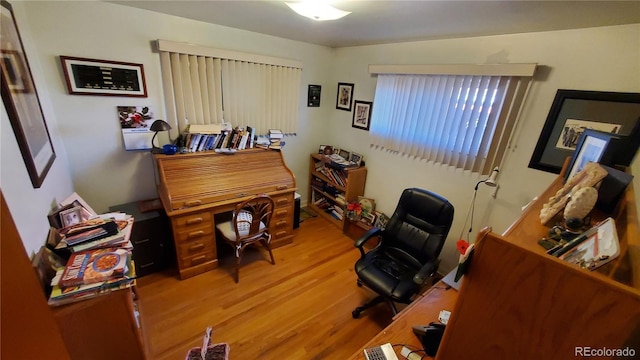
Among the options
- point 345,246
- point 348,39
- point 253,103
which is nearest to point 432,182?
point 345,246

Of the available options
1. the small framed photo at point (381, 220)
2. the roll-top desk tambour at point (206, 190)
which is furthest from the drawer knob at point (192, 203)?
the small framed photo at point (381, 220)

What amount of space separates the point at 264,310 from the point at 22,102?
2.02m

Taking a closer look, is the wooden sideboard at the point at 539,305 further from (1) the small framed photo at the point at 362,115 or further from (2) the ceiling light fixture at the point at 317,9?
(1) the small framed photo at the point at 362,115

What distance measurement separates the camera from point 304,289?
2324 millimetres

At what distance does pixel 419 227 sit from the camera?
2.09 metres

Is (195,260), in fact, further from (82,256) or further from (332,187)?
(332,187)

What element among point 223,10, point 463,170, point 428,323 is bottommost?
point 428,323

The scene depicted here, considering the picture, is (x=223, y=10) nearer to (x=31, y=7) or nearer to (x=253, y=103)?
(x=253, y=103)

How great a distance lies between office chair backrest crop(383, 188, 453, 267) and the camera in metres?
1.94

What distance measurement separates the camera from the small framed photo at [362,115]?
308cm

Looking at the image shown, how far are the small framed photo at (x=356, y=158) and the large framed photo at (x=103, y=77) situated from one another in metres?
2.37

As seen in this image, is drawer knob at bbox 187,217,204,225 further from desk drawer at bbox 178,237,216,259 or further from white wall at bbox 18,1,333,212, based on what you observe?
white wall at bbox 18,1,333,212

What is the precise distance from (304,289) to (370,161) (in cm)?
175

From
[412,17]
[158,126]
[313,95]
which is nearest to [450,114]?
[412,17]
